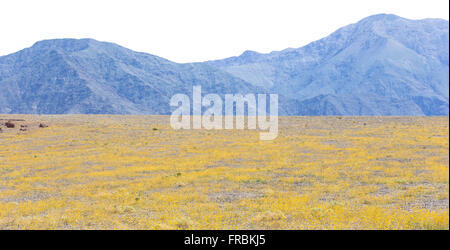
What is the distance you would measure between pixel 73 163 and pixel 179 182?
1211 cm

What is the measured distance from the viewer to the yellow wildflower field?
45.5ft

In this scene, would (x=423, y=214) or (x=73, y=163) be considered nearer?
(x=423, y=214)

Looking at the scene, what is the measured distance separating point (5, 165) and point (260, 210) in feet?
74.4

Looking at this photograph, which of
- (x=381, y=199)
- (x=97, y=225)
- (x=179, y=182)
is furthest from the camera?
(x=179, y=182)

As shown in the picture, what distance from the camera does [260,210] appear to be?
15484 mm

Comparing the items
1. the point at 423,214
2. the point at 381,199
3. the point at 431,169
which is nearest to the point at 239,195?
the point at 381,199

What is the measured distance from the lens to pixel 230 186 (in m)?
20.5

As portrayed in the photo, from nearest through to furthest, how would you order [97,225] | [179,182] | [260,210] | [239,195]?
[97,225], [260,210], [239,195], [179,182]

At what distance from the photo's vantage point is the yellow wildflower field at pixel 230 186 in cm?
1388
